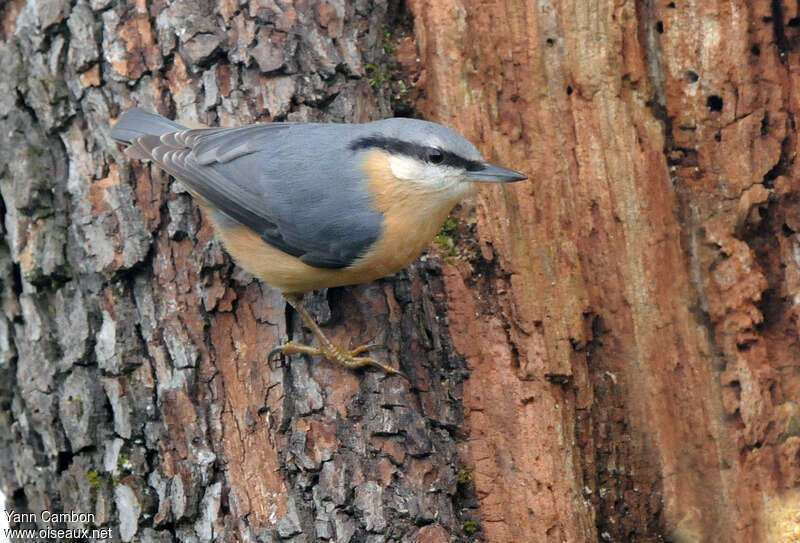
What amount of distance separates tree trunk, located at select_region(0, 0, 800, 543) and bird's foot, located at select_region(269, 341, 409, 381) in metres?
0.06

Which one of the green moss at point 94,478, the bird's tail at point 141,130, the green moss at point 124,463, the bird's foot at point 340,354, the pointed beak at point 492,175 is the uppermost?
the bird's tail at point 141,130

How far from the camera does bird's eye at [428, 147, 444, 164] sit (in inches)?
125

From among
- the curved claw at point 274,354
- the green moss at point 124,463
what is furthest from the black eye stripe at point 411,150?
the green moss at point 124,463

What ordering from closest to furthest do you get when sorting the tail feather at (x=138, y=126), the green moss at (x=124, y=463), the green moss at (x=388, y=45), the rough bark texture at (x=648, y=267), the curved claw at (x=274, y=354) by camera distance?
the green moss at (x=124, y=463) → the curved claw at (x=274, y=354) → the rough bark texture at (x=648, y=267) → the tail feather at (x=138, y=126) → the green moss at (x=388, y=45)

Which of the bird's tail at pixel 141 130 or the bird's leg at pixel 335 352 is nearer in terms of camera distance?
the bird's leg at pixel 335 352

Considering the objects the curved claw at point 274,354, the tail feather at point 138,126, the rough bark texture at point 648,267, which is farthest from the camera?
the tail feather at point 138,126

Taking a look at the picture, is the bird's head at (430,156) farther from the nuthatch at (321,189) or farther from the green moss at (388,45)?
the green moss at (388,45)

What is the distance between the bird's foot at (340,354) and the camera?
3.17 metres

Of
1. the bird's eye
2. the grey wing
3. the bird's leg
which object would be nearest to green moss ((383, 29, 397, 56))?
the grey wing

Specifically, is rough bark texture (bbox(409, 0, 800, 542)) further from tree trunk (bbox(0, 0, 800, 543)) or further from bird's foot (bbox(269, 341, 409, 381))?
bird's foot (bbox(269, 341, 409, 381))

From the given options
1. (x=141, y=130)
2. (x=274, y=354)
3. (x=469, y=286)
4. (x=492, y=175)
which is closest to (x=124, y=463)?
(x=274, y=354)

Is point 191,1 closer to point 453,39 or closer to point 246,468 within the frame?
point 453,39

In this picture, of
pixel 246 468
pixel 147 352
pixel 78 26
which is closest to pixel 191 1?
pixel 78 26

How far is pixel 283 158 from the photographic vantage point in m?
3.34
